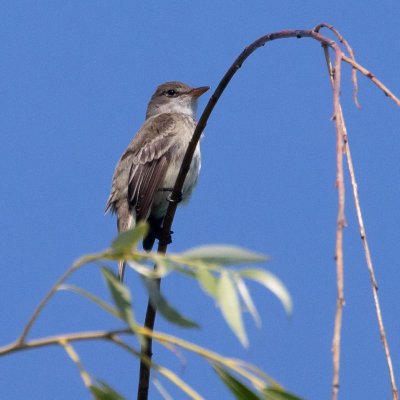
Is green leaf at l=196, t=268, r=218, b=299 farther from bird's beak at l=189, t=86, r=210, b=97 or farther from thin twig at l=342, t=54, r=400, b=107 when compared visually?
bird's beak at l=189, t=86, r=210, b=97

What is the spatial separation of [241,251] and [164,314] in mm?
241

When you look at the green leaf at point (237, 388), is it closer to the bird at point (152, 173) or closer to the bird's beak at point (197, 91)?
the bird at point (152, 173)

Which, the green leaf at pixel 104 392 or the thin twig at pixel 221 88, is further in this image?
the thin twig at pixel 221 88

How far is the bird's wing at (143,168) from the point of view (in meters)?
7.28

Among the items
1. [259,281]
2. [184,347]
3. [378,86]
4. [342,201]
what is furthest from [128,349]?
[378,86]

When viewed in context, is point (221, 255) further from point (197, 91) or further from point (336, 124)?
point (197, 91)

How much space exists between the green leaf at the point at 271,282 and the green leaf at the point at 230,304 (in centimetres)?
3

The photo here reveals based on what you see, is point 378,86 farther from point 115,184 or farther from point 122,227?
point 115,184

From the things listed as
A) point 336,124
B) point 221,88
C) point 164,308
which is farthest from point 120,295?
point 221,88

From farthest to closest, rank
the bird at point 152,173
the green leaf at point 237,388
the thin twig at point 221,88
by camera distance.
Answer: the bird at point 152,173, the thin twig at point 221,88, the green leaf at point 237,388

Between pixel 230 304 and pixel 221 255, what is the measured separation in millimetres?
82

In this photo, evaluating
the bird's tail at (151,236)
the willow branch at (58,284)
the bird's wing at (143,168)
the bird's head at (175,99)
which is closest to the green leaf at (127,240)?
the willow branch at (58,284)

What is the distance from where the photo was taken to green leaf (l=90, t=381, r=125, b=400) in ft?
4.93

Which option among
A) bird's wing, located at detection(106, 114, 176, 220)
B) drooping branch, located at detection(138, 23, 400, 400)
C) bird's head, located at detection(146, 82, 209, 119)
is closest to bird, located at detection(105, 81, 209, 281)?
bird's wing, located at detection(106, 114, 176, 220)
